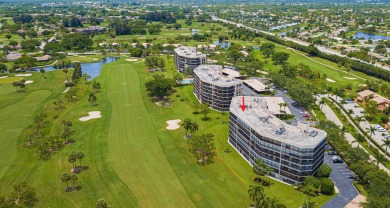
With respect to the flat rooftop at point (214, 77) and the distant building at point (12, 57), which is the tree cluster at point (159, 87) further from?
the distant building at point (12, 57)

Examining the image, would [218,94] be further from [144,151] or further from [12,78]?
[12,78]

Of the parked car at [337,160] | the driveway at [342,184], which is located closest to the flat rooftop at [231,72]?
the driveway at [342,184]

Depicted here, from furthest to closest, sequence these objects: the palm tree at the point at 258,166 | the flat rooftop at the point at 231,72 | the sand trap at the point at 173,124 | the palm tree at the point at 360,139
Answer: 1. the flat rooftop at the point at 231,72
2. the sand trap at the point at 173,124
3. the palm tree at the point at 360,139
4. the palm tree at the point at 258,166

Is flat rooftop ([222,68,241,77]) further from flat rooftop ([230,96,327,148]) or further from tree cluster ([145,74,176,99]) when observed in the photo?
flat rooftop ([230,96,327,148])

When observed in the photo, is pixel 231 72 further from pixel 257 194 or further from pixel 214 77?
pixel 257 194

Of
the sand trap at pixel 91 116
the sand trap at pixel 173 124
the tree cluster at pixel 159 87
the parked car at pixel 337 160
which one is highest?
the tree cluster at pixel 159 87

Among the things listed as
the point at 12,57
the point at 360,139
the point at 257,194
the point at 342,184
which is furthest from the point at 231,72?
the point at 12,57

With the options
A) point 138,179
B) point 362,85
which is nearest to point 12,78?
point 138,179
